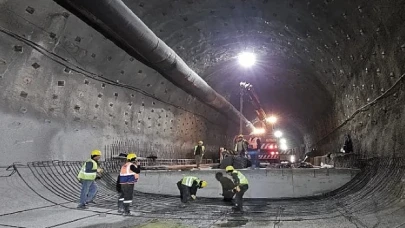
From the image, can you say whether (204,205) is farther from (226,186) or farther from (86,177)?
(86,177)

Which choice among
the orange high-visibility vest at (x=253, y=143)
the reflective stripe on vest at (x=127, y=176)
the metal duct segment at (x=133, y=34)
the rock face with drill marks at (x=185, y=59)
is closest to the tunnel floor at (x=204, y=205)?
the rock face with drill marks at (x=185, y=59)

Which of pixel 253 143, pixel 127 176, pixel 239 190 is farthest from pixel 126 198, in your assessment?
pixel 253 143

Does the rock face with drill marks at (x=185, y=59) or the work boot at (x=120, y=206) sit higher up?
the rock face with drill marks at (x=185, y=59)

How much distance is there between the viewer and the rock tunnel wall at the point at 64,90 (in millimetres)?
6168

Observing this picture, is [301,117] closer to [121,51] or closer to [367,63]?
[367,63]

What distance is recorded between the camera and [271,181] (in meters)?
8.50

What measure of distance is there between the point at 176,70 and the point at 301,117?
1307 centimetres

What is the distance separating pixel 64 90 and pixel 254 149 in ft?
26.9

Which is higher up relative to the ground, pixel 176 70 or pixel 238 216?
pixel 176 70

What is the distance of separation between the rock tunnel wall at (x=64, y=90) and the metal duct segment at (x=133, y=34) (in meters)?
0.28

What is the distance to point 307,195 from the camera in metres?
8.41

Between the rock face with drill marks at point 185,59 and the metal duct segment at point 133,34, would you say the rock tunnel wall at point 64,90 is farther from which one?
the metal duct segment at point 133,34

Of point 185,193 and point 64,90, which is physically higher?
point 64,90

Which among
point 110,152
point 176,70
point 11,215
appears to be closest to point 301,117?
point 176,70
